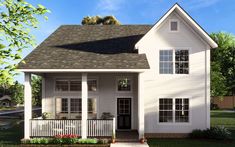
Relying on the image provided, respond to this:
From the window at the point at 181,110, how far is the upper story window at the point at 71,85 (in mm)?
5776

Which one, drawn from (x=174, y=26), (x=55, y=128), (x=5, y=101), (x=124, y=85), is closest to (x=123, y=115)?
(x=124, y=85)

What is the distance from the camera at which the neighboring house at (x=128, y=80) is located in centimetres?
1873

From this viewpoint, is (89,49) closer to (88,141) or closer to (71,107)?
(71,107)

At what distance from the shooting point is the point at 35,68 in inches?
727

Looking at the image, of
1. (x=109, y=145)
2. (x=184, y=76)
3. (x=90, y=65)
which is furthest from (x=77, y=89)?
(x=184, y=76)

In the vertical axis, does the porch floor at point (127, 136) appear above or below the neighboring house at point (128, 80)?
below

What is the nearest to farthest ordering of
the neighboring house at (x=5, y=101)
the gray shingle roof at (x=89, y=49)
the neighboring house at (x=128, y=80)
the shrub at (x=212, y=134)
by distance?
1. the neighboring house at (x=128, y=80)
2. the gray shingle roof at (x=89, y=49)
3. the shrub at (x=212, y=134)
4. the neighboring house at (x=5, y=101)

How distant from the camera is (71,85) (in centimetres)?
2227

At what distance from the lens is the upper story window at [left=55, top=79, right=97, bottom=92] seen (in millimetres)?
22188

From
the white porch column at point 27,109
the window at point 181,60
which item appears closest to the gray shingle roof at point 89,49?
the white porch column at point 27,109

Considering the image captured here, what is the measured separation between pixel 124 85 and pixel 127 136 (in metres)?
4.01

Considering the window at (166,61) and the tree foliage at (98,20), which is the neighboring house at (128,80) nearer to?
the window at (166,61)

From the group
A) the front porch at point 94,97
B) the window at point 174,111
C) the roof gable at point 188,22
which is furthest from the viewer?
the front porch at point 94,97

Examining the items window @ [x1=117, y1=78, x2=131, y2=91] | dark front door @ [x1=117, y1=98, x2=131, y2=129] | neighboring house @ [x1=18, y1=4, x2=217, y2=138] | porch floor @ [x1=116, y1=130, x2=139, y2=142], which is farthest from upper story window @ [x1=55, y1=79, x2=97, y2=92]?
porch floor @ [x1=116, y1=130, x2=139, y2=142]
